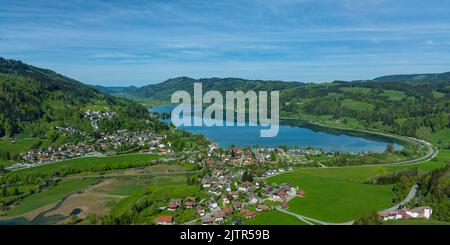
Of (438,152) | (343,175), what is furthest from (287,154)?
(438,152)

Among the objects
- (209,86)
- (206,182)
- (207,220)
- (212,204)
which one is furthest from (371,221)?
(209,86)

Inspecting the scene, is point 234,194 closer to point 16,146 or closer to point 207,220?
point 207,220

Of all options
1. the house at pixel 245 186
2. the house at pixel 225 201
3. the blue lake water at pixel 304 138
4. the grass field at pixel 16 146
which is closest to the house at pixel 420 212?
the house at pixel 225 201

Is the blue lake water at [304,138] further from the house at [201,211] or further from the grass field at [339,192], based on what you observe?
the house at [201,211]

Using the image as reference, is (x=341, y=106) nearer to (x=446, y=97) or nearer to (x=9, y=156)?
(x=446, y=97)

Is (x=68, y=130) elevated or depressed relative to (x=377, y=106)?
depressed

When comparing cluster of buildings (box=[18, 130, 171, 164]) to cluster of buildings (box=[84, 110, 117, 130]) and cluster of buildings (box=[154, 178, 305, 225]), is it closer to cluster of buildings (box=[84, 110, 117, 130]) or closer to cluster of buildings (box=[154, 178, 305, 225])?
cluster of buildings (box=[84, 110, 117, 130])
